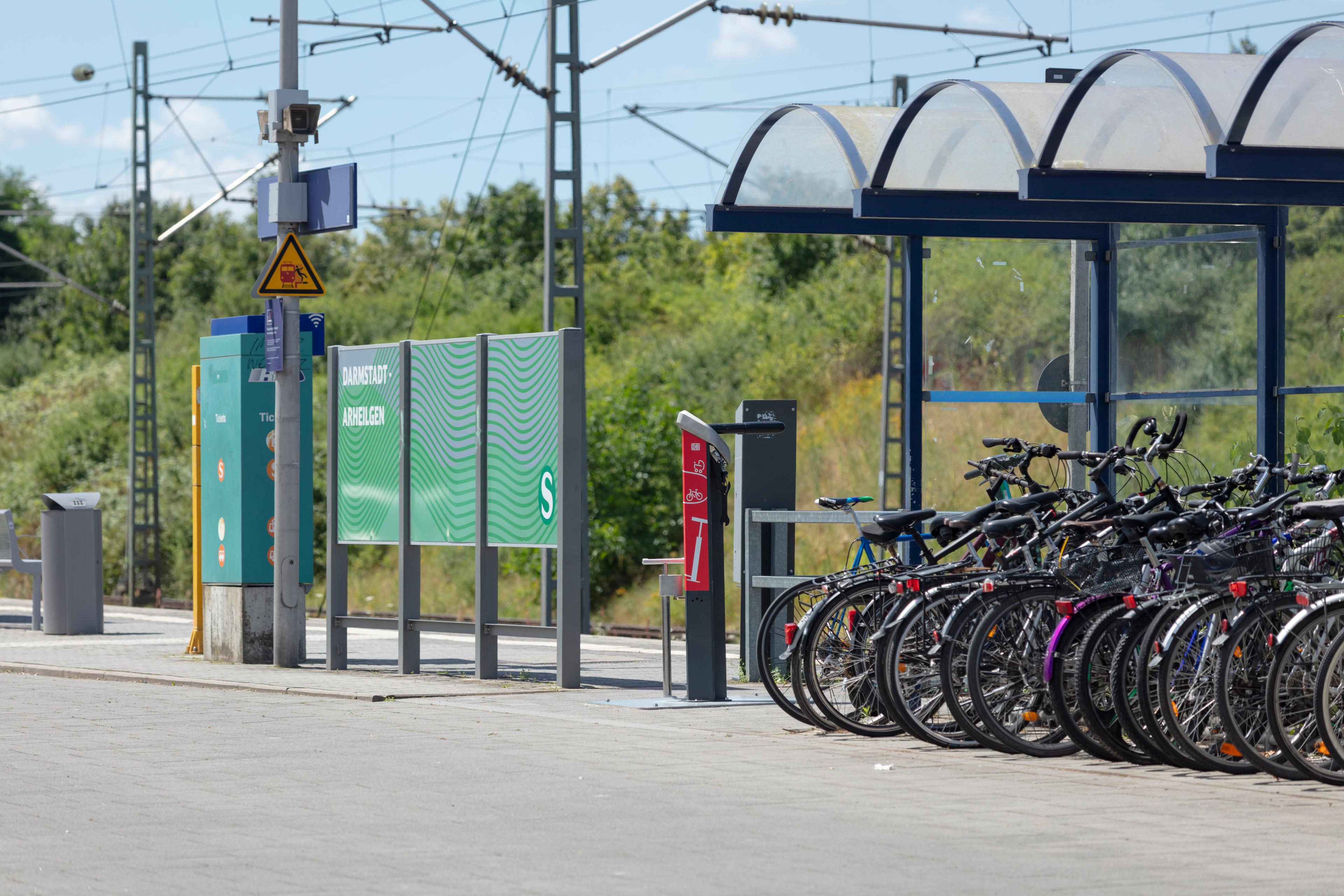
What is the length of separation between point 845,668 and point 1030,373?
4.68 metres

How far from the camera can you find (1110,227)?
503 inches

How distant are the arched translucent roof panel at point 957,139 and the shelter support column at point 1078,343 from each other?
1278 millimetres

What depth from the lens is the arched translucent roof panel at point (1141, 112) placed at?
1066cm

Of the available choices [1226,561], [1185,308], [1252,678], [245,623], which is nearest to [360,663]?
[245,623]

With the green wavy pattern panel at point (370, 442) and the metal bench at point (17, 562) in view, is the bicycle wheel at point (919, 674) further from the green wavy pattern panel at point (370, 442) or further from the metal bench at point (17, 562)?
the metal bench at point (17, 562)

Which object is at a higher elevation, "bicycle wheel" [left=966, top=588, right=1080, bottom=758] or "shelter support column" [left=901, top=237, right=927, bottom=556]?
"shelter support column" [left=901, top=237, right=927, bottom=556]

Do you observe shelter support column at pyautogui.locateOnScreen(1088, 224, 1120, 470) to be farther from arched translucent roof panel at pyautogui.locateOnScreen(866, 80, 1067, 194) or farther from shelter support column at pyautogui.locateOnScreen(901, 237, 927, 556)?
shelter support column at pyautogui.locateOnScreen(901, 237, 927, 556)

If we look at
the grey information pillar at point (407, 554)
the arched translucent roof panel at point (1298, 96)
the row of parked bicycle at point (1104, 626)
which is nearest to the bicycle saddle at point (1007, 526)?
the row of parked bicycle at point (1104, 626)

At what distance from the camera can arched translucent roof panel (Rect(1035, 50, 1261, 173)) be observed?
35.0 ft

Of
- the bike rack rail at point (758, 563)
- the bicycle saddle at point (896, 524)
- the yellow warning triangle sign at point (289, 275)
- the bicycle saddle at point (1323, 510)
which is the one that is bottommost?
the bike rack rail at point (758, 563)

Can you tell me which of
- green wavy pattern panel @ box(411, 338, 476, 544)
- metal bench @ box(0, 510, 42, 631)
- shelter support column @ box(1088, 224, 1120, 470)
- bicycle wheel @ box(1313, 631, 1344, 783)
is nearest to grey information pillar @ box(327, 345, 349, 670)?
green wavy pattern panel @ box(411, 338, 476, 544)

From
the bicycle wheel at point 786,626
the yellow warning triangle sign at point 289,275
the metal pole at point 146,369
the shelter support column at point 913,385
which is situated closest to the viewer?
the bicycle wheel at point 786,626

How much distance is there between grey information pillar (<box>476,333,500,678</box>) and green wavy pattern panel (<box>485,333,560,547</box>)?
0.03 m

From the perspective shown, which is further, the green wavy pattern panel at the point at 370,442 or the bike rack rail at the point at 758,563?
the green wavy pattern panel at the point at 370,442
